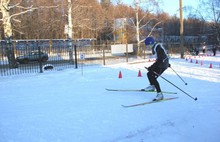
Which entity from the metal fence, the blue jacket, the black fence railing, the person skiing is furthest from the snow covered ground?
the black fence railing

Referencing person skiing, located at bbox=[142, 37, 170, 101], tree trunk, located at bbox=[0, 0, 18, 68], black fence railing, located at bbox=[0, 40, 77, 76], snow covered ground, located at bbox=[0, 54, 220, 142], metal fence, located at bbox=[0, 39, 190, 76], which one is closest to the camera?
snow covered ground, located at bbox=[0, 54, 220, 142]

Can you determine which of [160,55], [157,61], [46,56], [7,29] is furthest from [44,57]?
[160,55]

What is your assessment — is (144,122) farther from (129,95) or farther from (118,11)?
(118,11)

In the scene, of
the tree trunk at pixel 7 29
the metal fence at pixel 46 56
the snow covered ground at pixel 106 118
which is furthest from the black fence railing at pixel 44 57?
the snow covered ground at pixel 106 118

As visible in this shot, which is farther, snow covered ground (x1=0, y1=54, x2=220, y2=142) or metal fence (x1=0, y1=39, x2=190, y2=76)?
metal fence (x1=0, y1=39, x2=190, y2=76)

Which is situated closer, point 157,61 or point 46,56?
point 157,61

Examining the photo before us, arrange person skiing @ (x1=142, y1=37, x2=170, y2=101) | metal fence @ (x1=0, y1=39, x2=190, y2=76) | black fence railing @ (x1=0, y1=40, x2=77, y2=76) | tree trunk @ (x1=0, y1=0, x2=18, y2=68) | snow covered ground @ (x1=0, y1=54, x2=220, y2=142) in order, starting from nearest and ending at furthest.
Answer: snow covered ground @ (x1=0, y1=54, x2=220, y2=142)
person skiing @ (x1=142, y1=37, x2=170, y2=101)
metal fence @ (x1=0, y1=39, x2=190, y2=76)
black fence railing @ (x1=0, y1=40, x2=77, y2=76)
tree trunk @ (x1=0, y1=0, x2=18, y2=68)

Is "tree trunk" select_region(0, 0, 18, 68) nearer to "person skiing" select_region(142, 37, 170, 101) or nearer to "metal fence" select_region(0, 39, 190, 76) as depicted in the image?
"metal fence" select_region(0, 39, 190, 76)

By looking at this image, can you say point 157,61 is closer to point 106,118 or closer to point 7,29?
point 106,118

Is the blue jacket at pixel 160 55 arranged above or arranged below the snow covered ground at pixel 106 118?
above

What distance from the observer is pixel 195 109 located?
6.58 metres

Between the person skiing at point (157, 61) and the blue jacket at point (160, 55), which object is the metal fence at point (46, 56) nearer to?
the person skiing at point (157, 61)

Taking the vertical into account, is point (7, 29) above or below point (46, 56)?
above

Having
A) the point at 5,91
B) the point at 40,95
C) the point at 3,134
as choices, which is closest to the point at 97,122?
the point at 3,134
